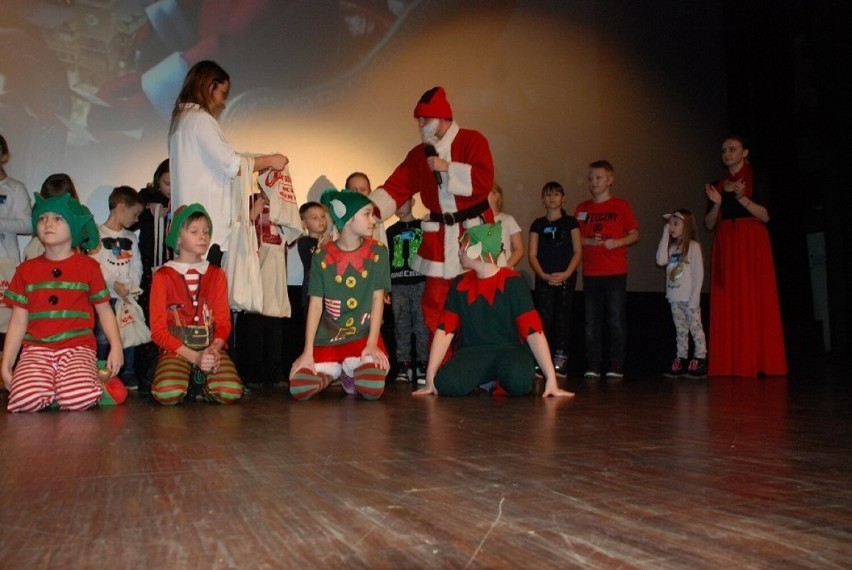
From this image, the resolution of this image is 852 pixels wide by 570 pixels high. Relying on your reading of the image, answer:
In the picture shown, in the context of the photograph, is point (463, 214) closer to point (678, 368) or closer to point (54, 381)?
point (54, 381)

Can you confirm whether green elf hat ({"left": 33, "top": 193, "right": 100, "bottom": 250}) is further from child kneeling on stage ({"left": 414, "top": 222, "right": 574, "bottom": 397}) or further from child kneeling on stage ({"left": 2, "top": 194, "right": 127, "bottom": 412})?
child kneeling on stage ({"left": 414, "top": 222, "right": 574, "bottom": 397})

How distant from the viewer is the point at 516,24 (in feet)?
20.4

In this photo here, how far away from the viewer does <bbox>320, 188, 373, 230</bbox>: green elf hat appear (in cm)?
350

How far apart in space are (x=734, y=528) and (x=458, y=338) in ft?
8.62

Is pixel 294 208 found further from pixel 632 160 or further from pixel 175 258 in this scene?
pixel 632 160

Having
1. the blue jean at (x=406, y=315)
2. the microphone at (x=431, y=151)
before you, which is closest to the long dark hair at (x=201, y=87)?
the microphone at (x=431, y=151)

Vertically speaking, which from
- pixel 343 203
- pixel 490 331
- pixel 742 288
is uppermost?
pixel 343 203

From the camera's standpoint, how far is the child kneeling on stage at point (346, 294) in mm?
3492

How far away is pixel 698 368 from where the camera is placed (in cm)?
479

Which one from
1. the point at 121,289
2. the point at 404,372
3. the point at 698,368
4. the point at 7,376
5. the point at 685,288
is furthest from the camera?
the point at 685,288

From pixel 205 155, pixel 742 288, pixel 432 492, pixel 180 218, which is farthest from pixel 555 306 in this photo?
pixel 432 492

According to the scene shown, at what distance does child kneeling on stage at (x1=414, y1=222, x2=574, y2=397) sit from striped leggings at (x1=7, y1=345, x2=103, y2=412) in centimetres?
120

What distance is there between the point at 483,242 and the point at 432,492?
2.23 metres

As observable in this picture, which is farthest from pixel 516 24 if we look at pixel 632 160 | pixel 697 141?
pixel 697 141
